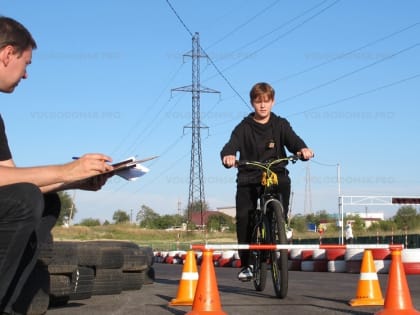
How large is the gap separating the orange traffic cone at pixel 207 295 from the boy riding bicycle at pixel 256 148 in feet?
7.74

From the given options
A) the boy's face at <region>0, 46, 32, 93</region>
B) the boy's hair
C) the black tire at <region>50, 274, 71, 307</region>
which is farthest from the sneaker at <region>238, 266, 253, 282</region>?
the boy's face at <region>0, 46, 32, 93</region>

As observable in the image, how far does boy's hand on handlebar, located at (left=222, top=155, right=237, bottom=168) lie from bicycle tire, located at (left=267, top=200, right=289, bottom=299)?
2.04ft

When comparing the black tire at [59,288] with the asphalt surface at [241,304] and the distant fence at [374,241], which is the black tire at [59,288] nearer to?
the asphalt surface at [241,304]

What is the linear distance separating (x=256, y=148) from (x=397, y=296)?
303 centimetres

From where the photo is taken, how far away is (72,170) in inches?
138

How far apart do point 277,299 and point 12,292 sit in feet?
13.2

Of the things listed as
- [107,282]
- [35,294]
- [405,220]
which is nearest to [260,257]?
[107,282]

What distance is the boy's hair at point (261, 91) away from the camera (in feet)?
26.6

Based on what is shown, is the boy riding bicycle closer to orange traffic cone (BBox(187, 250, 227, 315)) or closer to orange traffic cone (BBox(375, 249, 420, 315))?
orange traffic cone (BBox(375, 249, 420, 315))

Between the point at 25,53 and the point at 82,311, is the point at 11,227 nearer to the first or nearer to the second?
the point at 25,53

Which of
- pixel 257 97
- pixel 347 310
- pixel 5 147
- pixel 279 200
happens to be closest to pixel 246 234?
pixel 279 200

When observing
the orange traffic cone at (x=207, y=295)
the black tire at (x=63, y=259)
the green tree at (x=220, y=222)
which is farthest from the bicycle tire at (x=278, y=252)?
the green tree at (x=220, y=222)

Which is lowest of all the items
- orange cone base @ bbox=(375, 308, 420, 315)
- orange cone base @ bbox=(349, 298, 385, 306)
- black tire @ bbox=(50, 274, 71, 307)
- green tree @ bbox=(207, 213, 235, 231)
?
orange cone base @ bbox=(349, 298, 385, 306)

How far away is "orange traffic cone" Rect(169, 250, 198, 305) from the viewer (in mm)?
6793
